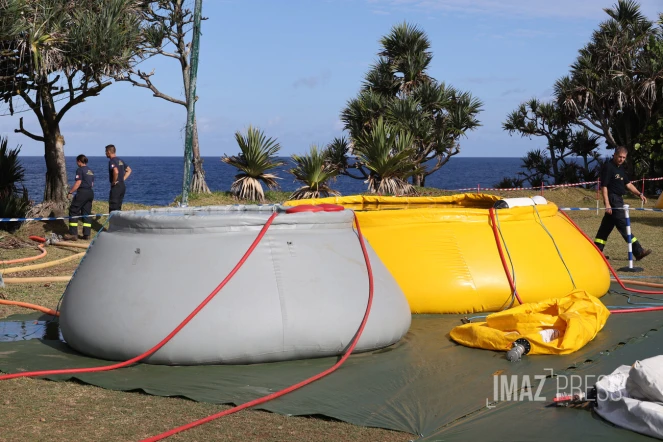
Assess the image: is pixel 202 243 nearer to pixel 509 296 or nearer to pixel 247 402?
pixel 247 402

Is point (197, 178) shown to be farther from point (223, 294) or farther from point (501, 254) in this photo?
point (223, 294)

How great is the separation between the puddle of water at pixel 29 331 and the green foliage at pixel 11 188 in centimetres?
845

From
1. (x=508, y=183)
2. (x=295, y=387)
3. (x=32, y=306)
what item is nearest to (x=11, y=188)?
(x=32, y=306)

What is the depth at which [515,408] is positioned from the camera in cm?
471

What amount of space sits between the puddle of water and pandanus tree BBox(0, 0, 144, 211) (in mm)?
7725

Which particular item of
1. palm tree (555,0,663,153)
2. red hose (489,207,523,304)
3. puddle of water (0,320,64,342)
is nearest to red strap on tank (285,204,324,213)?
red hose (489,207,523,304)

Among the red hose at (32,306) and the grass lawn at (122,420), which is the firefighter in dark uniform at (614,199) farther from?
the grass lawn at (122,420)

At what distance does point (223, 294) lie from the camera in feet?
18.4

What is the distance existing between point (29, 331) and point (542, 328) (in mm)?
4406

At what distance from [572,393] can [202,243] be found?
9.26ft

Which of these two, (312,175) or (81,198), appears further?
(312,175)

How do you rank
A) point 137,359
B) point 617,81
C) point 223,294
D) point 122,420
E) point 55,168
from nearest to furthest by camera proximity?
1. point 122,420
2. point 137,359
3. point 223,294
4. point 55,168
5. point 617,81

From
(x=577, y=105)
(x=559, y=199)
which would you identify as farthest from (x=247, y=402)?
(x=577, y=105)

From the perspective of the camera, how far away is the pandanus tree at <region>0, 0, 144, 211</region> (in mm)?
14031
